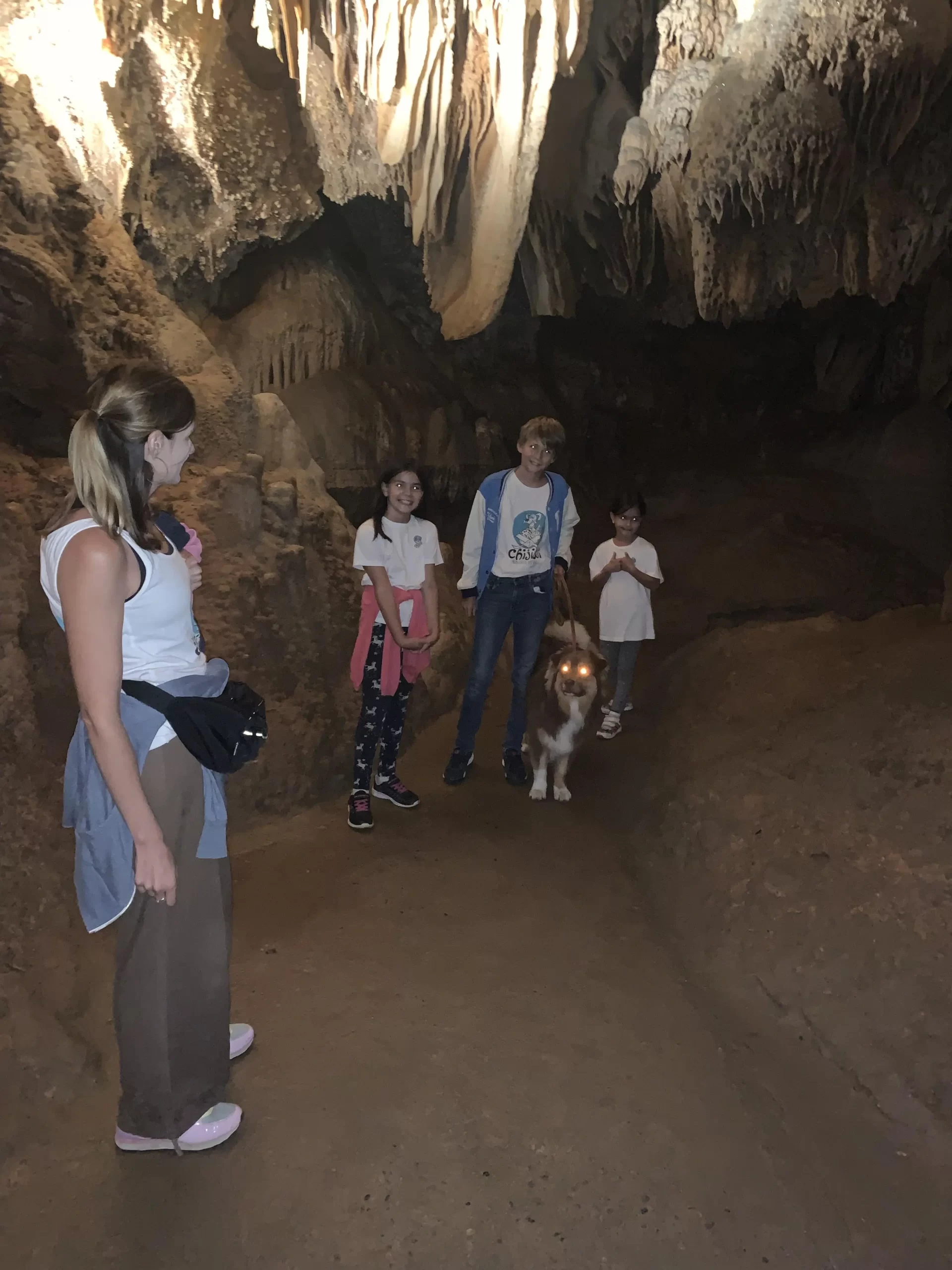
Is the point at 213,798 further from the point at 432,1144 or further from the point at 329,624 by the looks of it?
the point at 329,624

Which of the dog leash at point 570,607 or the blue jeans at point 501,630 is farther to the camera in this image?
the dog leash at point 570,607

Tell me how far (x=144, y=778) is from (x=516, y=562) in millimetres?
2662

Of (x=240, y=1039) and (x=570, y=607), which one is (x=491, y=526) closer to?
(x=570, y=607)

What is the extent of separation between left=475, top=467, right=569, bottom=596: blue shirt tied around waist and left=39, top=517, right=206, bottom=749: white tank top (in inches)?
94.0

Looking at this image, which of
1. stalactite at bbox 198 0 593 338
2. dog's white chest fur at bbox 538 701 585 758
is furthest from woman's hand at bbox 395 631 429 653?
stalactite at bbox 198 0 593 338

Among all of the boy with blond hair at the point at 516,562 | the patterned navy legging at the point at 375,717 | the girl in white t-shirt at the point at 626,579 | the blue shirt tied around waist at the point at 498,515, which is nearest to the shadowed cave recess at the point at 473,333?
the patterned navy legging at the point at 375,717

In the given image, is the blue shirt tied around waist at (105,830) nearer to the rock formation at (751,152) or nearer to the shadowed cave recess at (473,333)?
the shadowed cave recess at (473,333)

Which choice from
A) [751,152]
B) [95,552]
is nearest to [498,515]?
[95,552]

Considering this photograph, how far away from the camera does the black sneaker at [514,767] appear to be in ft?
15.3

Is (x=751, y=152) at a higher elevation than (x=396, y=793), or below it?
higher

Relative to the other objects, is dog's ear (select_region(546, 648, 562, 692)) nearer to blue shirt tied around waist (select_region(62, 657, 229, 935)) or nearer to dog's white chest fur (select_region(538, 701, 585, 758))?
dog's white chest fur (select_region(538, 701, 585, 758))

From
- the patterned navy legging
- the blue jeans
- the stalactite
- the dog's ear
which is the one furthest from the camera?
the stalactite

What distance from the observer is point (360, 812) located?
4.04 metres

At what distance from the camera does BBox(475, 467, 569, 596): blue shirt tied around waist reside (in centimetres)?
428
